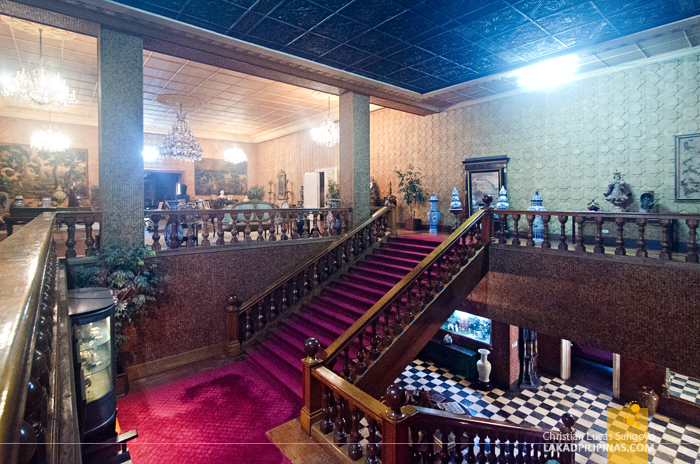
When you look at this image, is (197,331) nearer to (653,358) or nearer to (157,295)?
(157,295)

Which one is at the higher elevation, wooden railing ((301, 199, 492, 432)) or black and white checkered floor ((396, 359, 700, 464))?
wooden railing ((301, 199, 492, 432))

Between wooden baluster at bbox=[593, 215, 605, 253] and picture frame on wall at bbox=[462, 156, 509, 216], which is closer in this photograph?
wooden baluster at bbox=[593, 215, 605, 253]

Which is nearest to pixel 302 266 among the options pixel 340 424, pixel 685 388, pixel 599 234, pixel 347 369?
pixel 347 369

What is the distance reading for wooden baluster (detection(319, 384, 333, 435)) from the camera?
4.02m

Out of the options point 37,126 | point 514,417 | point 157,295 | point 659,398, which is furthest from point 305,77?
point 659,398

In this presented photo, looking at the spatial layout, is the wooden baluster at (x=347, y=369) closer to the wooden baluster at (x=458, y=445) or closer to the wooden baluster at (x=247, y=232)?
the wooden baluster at (x=458, y=445)

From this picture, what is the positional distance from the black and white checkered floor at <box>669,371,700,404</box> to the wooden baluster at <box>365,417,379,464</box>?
359 inches

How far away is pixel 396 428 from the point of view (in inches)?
122

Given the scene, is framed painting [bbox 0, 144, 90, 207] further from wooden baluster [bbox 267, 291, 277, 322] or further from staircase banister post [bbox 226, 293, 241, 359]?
wooden baluster [bbox 267, 291, 277, 322]

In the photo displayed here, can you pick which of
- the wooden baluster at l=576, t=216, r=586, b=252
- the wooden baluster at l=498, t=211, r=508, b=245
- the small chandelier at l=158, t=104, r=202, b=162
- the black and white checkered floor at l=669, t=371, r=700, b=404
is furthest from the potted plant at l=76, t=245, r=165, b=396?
the black and white checkered floor at l=669, t=371, r=700, b=404

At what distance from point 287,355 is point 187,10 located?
5.19 meters

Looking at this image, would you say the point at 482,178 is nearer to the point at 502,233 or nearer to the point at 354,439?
the point at 502,233

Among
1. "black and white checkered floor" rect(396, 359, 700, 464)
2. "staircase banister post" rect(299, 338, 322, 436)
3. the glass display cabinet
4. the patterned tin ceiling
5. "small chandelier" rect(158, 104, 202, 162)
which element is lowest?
"black and white checkered floor" rect(396, 359, 700, 464)

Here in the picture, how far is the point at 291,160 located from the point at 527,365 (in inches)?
424
